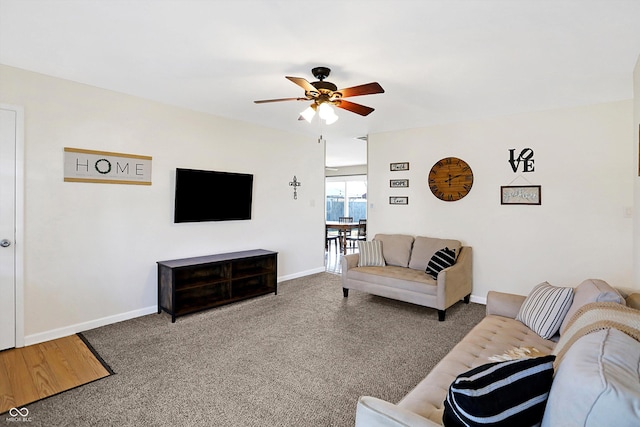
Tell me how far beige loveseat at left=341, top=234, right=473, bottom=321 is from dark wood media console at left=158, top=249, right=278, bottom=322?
114cm

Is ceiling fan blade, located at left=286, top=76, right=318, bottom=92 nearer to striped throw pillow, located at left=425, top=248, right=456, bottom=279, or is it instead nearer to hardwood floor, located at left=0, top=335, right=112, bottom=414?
striped throw pillow, located at left=425, top=248, right=456, bottom=279

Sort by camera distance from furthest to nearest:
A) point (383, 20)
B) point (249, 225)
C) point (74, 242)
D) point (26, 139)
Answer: point (249, 225) < point (74, 242) < point (26, 139) < point (383, 20)

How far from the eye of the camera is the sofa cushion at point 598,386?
0.81m

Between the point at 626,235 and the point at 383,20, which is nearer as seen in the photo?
the point at 383,20

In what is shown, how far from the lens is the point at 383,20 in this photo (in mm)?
2107

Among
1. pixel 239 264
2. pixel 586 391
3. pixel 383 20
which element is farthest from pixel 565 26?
pixel 239 264

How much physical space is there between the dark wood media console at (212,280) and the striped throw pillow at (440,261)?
2070 mm

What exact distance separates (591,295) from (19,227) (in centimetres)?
439

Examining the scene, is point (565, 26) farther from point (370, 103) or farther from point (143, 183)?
point (143, 183)

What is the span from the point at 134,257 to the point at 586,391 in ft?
12.8

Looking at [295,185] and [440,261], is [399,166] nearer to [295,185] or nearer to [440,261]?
[295,185]

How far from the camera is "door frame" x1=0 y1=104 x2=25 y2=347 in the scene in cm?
285

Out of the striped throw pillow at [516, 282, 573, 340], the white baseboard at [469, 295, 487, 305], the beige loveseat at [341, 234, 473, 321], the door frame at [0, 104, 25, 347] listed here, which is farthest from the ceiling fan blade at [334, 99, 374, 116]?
the white baseboard at [469, 295, 487, 305]

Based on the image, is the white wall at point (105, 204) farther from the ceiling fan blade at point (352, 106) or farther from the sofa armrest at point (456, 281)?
the sofa armrest at point (456, 281)
